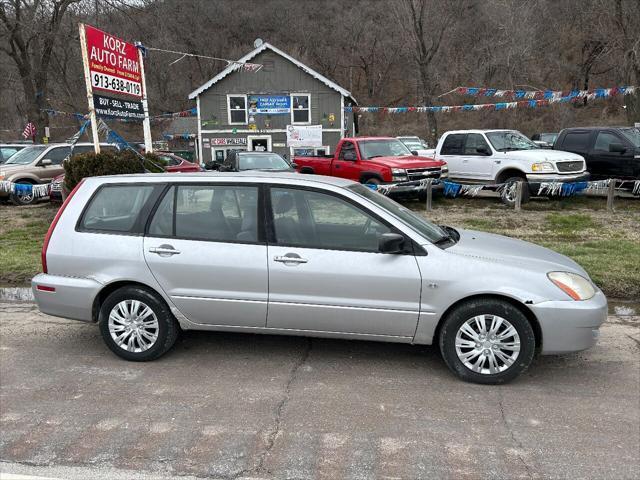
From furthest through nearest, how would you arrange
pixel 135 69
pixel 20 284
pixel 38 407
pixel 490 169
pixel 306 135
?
pixel 306 135, pixel 490 169, pixel 135 69, pixel 20 284, pixel 38 407

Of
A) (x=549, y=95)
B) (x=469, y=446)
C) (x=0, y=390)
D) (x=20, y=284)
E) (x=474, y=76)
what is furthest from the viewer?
(x=474, y=76)

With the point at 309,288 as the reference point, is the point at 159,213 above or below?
above

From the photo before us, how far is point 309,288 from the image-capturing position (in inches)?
169

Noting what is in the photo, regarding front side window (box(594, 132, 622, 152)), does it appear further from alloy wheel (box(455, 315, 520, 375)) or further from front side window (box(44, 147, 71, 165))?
front side window (box(44, 147, 71, 165))

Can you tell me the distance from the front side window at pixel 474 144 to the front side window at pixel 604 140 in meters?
2.63

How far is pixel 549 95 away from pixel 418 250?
19.3m

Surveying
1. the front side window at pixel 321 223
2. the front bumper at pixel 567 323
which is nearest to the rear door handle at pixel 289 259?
the front side window at pixel 321 223

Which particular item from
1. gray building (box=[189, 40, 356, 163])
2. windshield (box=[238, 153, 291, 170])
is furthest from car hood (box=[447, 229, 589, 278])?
gray building (box=[189, 40, 356, 163])

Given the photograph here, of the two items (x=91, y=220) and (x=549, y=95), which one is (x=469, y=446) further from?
(x=549, y=95)

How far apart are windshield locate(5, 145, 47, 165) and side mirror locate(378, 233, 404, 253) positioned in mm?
14451

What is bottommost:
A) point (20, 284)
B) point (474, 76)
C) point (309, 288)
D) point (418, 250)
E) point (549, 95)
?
point (20, 284)

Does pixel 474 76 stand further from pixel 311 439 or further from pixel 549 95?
pixel 311 439

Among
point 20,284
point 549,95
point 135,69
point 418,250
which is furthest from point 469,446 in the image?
point 549,95

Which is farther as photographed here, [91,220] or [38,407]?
[91,220]
